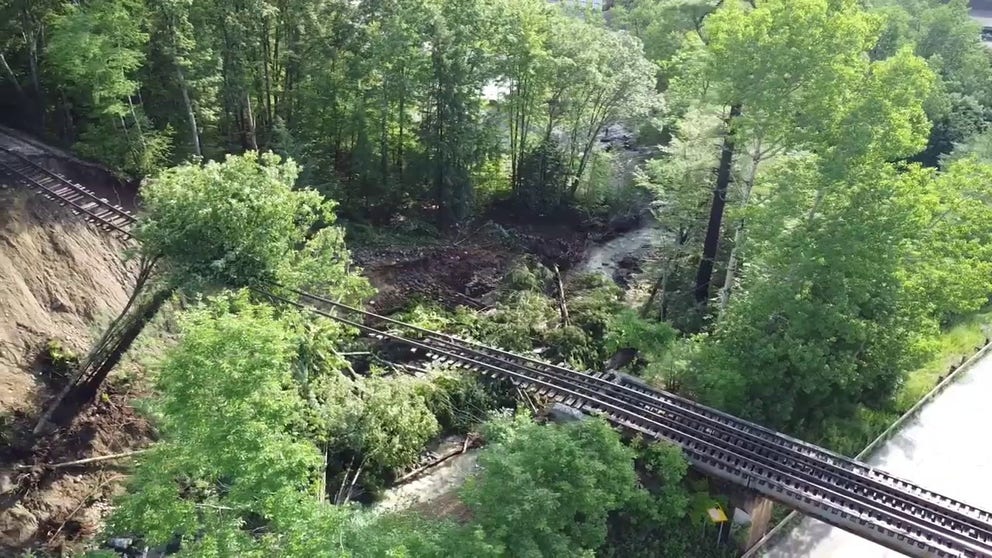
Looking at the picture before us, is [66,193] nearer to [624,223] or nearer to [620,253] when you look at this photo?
[620,253]

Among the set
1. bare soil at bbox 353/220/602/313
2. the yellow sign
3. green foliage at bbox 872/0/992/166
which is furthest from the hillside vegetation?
green foliage at bbox 872/0/992/166

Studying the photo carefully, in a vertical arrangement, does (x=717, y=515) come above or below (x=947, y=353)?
below

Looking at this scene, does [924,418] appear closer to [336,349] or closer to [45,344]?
[336,349]

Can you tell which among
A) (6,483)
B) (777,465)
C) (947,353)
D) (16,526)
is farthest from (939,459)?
(6,483)

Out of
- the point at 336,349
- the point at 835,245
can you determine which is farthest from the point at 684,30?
the point at 336,349

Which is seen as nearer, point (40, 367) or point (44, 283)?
point (40, 367)

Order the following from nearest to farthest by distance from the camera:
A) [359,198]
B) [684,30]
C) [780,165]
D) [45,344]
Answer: [45,344] → [780,165] → [359,198] → [684,30]

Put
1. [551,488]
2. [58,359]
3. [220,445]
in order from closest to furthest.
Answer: [220,445]
[551,488]
[58,359]
